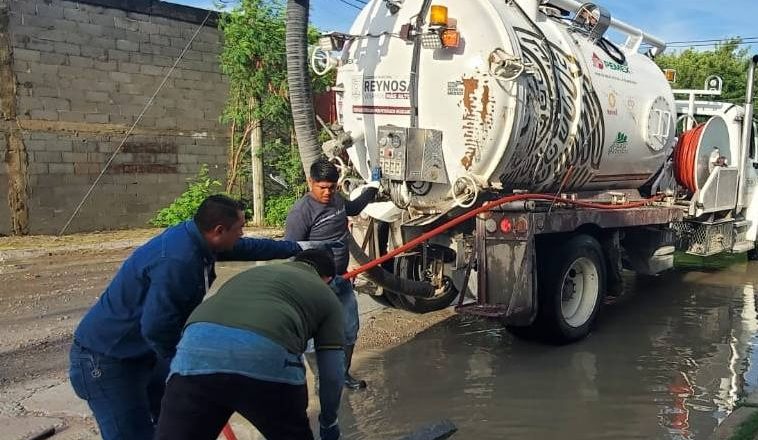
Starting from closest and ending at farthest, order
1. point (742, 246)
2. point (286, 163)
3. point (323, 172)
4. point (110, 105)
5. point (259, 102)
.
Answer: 1. point (323, 172)
2. point (742, 246)
3. point (110, 105)
4. point (259, 102)
5. point (286, 163)

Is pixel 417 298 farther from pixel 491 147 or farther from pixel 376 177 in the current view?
pixel 491 147

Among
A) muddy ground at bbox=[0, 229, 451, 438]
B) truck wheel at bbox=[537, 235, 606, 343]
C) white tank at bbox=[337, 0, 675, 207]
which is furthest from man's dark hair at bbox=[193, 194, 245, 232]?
truck wheel at bbox=[537, 235, 606, 343]

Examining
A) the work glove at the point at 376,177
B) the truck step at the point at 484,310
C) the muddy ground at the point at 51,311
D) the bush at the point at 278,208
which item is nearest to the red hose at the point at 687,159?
the muddy ground at the point at 51,311

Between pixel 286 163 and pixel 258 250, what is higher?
pixel 286 163

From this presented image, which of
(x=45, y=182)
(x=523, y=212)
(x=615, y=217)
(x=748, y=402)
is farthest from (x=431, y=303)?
(x=45, y=182)

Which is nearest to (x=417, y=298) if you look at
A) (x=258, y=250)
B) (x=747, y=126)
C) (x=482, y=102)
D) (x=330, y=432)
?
(x=482, y=102)

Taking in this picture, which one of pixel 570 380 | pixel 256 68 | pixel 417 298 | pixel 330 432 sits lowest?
pixel 570 380

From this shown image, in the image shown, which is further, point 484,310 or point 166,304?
point 484,310

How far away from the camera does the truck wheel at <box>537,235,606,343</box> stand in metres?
5.95

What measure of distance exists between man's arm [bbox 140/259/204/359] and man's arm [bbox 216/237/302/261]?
0.54m

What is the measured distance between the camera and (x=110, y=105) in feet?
39.6

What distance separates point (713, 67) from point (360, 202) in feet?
75.2

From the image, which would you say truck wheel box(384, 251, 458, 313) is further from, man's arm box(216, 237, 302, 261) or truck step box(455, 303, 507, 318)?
man's arm box(216, 237, 302, 261)

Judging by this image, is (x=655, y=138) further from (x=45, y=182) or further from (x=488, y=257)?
(x=45, y=182)
